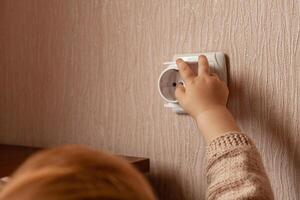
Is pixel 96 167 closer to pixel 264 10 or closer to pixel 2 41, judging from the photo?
pixel 264 10

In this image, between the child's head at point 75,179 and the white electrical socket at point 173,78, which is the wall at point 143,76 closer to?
the white electrical socket at point 173,78

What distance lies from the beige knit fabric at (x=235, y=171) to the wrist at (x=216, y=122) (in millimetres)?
12

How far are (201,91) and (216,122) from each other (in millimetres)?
47

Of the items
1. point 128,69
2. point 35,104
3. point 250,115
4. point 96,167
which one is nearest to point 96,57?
point 128,69

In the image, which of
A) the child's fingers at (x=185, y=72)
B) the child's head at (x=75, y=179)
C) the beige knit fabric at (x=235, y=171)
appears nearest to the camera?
the child's head at (x=75, y=179)

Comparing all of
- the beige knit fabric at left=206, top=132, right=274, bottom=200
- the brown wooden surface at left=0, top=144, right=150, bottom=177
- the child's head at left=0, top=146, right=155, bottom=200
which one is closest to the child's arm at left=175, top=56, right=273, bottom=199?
the beige knit fabric at left=206, top=132, right=274, bottom=200

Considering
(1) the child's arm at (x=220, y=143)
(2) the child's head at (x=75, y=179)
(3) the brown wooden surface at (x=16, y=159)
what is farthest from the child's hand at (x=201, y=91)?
(2) the child's head at (x=75, y=179)

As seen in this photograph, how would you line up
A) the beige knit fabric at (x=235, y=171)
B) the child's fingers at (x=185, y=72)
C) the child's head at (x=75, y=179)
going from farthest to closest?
the child's fingers at (x=185, y=72), the beige knit fabric at (x=235, y=171), the child's head at (x=75, y=179)

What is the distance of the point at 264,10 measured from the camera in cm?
62

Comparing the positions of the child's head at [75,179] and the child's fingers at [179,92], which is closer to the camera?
the child's head at [75,179]

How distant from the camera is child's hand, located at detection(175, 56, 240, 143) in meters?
0.60

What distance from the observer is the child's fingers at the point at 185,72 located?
0.64m

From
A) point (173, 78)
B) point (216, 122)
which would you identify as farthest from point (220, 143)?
point (173, 78)

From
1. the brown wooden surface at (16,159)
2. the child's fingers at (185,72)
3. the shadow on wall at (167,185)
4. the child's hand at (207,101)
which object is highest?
the child's fingers at (185,72)
